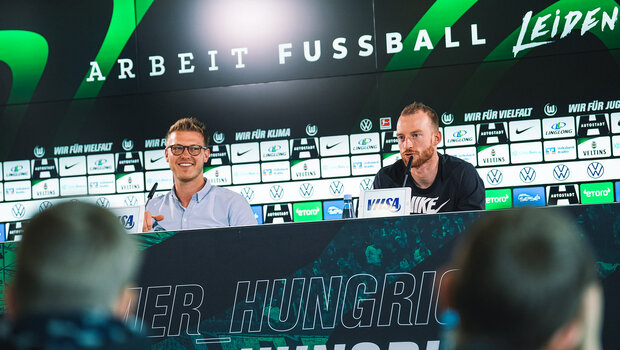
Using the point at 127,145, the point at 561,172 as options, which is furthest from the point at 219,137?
the point at 561,172

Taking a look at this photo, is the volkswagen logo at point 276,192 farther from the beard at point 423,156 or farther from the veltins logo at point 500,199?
the veltins logo at point 500,199

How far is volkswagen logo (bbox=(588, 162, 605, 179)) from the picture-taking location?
13.9 ft

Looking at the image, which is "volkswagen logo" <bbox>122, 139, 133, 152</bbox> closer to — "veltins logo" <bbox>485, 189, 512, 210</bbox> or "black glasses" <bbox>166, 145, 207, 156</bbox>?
"black glasses" <bbox>166, 145, 207, 156</bbox>

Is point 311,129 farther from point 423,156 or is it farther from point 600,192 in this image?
point 600,192

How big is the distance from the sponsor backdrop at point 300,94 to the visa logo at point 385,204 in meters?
1.44

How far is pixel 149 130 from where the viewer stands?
185 inches

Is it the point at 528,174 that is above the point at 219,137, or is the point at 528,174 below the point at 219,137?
below

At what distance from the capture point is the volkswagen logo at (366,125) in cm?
449

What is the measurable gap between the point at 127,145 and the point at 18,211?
0.88 metres

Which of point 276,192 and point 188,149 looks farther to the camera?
point 276,192

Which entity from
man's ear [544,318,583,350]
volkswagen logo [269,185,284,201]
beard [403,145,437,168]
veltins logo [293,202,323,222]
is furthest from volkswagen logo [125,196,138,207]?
man's ear [544,318,583,350]

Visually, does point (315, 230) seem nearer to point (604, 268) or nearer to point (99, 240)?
point (604, 268)

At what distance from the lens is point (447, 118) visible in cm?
440

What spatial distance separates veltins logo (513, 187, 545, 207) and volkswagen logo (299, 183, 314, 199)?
1207 mm
